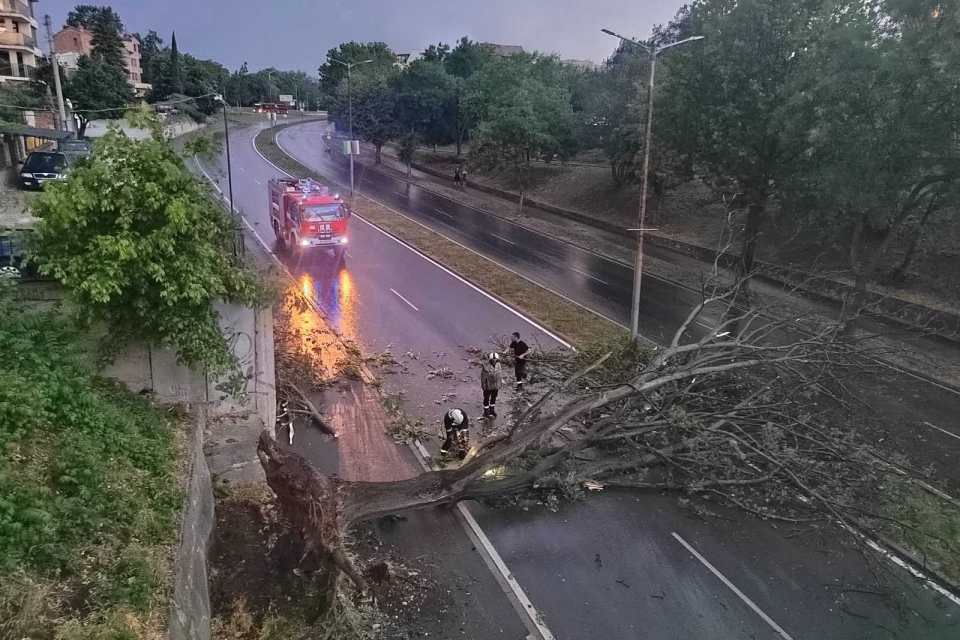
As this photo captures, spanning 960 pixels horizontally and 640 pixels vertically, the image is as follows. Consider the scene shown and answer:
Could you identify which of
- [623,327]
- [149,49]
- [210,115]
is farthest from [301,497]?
[149,49]

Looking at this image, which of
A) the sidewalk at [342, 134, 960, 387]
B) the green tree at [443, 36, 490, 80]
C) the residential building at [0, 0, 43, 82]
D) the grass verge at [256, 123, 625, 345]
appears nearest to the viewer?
the sidewalk at [342, 134, 960, 387]

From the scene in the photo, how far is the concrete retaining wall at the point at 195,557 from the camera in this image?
5774 mm

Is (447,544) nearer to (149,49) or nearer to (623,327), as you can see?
(623,327)

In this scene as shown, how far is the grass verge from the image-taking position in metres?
17.8

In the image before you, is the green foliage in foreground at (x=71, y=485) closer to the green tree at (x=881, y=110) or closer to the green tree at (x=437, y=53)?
the green tree at (x=881, y=110)


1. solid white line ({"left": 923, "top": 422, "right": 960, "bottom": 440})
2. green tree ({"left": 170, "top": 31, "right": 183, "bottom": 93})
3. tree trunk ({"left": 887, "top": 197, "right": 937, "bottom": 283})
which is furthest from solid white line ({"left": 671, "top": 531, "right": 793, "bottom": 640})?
green tree ({"left": 170, "top": 31, "right": 183, "bottom": 93})

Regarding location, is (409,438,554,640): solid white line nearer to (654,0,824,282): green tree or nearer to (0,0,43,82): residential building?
(654,0,824,282): green tree

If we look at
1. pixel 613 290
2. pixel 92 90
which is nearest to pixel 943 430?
pixel 613 290

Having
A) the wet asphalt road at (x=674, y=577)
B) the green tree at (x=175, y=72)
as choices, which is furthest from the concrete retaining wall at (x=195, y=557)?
the green tree at (x=175, y=72)

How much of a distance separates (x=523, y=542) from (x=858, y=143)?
47.4ft

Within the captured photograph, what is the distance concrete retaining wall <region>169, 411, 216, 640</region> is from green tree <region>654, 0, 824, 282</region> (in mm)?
15990

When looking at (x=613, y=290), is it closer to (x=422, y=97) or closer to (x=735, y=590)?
(x=735, y=590)

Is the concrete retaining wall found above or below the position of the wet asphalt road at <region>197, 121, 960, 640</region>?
above

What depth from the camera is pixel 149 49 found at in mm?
87875
